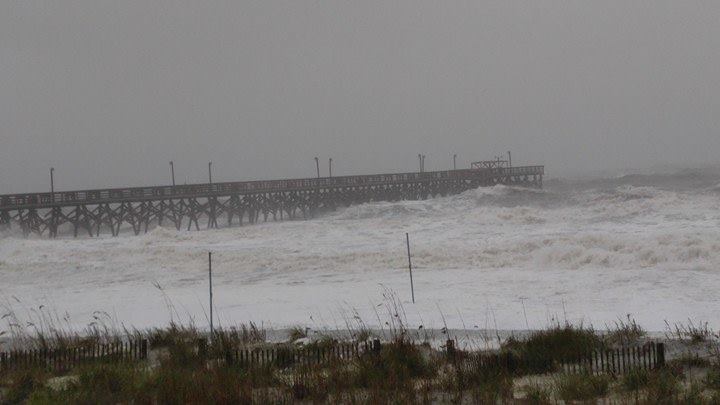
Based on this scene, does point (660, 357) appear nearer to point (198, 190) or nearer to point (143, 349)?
point (143, 349)

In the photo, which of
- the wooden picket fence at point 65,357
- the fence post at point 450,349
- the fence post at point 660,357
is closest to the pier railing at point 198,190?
the wooden picket fence at point 65,357

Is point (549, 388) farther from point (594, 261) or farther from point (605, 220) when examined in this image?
point (605, 220)

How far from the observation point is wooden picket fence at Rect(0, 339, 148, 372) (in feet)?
18.8

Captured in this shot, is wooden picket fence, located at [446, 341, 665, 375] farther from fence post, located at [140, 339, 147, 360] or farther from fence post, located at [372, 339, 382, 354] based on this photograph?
fence post, located at [140, 339, 147, 360]

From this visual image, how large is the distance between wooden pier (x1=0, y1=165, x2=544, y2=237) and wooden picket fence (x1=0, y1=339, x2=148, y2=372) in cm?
2688

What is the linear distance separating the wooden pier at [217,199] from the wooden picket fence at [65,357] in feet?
88.2

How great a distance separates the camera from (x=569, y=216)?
72.4 feet

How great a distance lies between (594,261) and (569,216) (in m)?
9.91

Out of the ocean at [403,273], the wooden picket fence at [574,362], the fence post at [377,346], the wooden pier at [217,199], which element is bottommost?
the ocean at [403,273]

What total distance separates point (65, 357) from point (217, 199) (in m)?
31.3

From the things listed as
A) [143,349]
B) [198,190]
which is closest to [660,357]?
[143,349]

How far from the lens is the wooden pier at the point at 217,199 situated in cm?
3123

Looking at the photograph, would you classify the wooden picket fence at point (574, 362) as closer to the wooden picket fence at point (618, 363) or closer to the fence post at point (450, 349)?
the wooden picket fence at point (618, 363)

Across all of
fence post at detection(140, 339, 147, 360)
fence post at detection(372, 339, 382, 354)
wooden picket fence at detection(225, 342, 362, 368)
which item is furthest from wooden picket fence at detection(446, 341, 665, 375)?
fence post at detection(140, 339, 147, 360)
